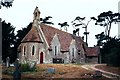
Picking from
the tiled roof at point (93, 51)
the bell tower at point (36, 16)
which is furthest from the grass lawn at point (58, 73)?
the tiled roof at point (93, 51)

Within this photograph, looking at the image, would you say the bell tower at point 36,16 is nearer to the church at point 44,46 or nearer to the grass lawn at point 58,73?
the church at point 44,46

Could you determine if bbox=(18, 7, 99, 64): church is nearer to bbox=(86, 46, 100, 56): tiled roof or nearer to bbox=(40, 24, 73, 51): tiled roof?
bbox=(40, 24, 73, 51): tiled roof

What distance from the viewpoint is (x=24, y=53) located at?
62.9m

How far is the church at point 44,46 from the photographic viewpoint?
62.1 metres

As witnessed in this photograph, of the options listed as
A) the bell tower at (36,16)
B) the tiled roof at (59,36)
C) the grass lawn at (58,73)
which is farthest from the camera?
the tiled roof at (59,36)

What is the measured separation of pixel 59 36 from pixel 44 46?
6354mm

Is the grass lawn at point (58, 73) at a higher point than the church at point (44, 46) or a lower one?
lower

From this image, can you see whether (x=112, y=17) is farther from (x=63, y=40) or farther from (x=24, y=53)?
(x=24, y=53)

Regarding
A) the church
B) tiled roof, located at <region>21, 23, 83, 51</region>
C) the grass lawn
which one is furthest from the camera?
tiled roof, located at <region>21, 23, 83, 51</region>

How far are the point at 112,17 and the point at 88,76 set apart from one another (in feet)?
150

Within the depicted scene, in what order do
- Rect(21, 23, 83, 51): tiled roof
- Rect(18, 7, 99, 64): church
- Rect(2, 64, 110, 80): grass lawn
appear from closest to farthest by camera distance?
Rect(2, 64, 110, 80): grass lawn → Rect(18, 7, 99, 64): church → Rect(21, 23, 83, 51): tiled roof

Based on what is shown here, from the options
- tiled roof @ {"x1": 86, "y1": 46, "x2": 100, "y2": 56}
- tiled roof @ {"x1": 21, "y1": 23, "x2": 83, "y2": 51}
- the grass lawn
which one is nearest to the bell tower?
tiled roof @ {"x1": 21, "y1": 23, "x2": 83, "y2": 51}

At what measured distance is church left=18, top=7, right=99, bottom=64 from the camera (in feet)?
204

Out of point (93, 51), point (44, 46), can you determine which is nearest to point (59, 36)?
point (44, 46)
